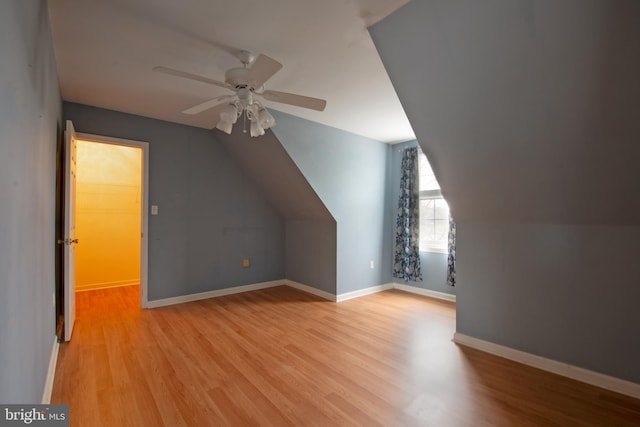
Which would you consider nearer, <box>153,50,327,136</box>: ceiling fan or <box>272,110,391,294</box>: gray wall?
<box>153,50,327,136</box>: ceiling fan

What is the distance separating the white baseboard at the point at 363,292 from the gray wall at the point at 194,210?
1330 millimetres

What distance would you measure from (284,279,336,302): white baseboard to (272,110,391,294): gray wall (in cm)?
16

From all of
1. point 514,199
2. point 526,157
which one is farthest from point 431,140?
point 514,199

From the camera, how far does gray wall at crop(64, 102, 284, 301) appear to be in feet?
12.5

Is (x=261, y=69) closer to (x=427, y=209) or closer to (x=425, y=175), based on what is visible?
(x=425, y=175)

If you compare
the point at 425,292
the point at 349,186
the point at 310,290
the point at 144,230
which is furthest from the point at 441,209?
the point at 144,230

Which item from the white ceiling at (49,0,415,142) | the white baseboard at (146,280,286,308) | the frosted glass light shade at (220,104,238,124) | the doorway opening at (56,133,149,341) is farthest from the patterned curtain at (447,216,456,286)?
the doorway opening at (56,133,149,341)

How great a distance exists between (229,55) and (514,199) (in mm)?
2494

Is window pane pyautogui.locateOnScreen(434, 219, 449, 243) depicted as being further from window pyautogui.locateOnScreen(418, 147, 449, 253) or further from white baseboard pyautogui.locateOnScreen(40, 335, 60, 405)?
white baseboard pyautogui.locateOnScreen(40, 335, 60, 405)

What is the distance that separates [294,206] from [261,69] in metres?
2.82

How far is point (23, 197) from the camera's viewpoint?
1.36 metres

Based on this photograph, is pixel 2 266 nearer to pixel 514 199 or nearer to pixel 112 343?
pixel 112 343

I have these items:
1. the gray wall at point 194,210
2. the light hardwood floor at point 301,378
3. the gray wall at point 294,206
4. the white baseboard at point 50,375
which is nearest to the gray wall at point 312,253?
the gray wall at point 294,206

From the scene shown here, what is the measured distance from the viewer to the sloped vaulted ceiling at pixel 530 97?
4.93 feet
